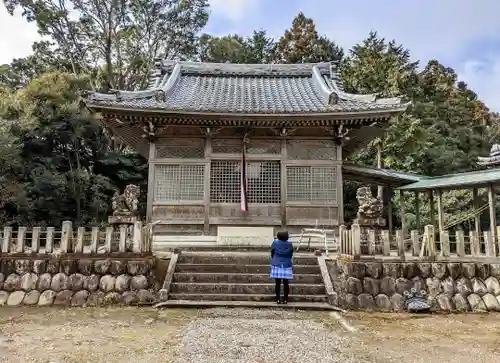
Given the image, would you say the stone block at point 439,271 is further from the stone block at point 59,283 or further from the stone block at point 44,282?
the stone block at point 44,282

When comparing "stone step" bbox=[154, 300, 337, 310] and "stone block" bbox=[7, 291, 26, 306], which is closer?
"stone step" bbox=[154, 300, 337, 310]

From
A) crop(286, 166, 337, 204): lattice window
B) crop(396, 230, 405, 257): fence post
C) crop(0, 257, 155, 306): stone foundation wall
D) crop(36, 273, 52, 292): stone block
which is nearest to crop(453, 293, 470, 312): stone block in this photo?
crop(396, 230, 405, 257): fence post

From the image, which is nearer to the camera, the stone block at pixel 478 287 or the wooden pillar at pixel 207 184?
the stone block at pixel 478 287

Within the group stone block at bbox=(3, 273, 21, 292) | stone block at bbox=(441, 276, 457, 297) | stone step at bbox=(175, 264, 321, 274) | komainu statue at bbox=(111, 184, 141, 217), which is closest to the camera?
stone block at bbox=(441, 276, 457, 297)

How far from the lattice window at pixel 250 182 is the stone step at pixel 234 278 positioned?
407 cm

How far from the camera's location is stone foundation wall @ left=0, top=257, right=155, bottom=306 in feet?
25.6

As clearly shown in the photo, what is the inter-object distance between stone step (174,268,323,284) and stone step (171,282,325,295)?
23 cm

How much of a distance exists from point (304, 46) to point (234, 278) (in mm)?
29859

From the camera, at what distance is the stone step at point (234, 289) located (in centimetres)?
796

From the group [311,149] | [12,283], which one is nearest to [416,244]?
[311,149]

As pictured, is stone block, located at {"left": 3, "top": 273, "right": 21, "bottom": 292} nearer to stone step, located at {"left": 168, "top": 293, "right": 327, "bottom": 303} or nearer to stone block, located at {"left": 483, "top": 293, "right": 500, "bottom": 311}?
stone step, located at {"left": 168, "top": 293, "right": 327, "bottom": 303}

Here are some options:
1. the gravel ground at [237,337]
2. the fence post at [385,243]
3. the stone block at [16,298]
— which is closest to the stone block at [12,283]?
the stone block at [16,298]

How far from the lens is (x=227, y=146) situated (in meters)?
12.5

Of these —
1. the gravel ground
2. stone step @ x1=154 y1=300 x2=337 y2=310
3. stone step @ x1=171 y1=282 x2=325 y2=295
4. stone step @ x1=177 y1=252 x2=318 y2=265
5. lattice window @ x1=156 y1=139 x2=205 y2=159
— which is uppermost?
lattice window @ x1=156 y1=139 x2=205 y2=159
